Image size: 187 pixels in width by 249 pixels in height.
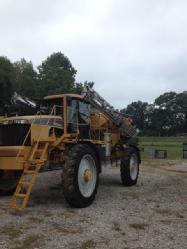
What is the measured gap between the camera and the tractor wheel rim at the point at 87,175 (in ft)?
39.1

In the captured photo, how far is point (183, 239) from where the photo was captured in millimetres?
8570

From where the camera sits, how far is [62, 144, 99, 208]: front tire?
36.9ft

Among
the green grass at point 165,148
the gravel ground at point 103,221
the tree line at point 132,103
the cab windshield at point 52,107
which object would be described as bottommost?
the gravel ground at point 103,221

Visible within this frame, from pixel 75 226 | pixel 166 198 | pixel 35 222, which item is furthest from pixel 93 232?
pixel 166 198

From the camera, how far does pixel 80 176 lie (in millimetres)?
11875

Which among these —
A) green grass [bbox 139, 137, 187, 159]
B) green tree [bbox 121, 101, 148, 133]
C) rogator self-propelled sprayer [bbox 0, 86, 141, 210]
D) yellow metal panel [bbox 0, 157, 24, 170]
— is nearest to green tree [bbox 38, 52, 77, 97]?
green grass [bbox 139, 137, 187, 159]

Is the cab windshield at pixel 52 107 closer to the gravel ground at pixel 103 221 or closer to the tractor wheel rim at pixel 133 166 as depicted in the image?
the gravel ground at pixel 103 221

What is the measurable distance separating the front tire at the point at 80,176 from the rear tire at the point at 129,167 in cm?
336

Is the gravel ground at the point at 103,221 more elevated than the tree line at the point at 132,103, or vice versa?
the tree line at the point at 132,103

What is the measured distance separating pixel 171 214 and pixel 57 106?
441 cm

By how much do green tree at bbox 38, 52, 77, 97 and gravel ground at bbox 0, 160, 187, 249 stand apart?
160 feet

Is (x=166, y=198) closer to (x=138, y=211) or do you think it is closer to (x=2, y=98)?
(x=138, y=211)

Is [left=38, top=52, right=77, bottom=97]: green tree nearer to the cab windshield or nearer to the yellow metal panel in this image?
the cab windshield

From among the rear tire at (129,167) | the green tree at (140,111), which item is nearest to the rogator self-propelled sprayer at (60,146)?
the rear tire at (129,167)
